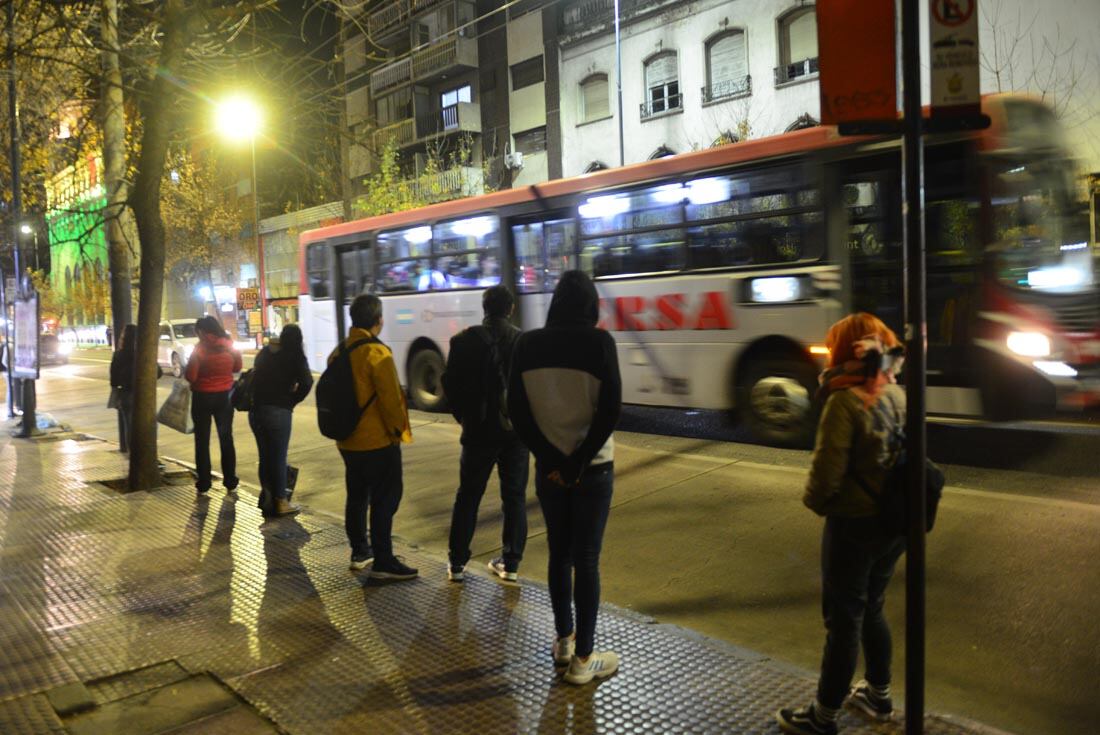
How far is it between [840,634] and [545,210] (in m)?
9.31

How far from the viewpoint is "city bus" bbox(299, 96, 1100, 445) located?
7949 millimetres

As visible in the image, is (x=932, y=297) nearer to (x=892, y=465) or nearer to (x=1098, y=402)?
(x=1098, y=402)

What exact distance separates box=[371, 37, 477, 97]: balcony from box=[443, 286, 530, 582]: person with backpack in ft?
103

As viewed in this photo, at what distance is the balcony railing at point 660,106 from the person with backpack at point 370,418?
24.1 metres

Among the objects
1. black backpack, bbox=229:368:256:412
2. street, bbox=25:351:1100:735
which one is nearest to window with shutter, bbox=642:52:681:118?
street, bbox=25:351:1100:735

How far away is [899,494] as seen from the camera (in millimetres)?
3076

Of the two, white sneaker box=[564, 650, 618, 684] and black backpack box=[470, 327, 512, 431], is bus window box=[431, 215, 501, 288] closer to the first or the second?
black backpack box=[470, 327, 512, 431]

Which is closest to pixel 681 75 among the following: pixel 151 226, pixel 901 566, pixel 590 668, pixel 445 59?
pixel 445 59

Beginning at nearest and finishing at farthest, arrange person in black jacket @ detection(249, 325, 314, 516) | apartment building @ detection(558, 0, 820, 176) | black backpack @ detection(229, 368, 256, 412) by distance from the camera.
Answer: person in black jacket @ detection(249, 325, 314, 516), black backpack @ detection(229, 368, 256, 412), apartment building @ detection(558, 0, 820, 176)

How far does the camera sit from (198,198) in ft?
147

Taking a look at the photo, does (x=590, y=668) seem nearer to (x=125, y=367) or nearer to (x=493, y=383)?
(x=493, y=383)

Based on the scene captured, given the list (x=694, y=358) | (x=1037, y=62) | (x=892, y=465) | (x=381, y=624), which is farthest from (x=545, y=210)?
(x=1037, y=62)

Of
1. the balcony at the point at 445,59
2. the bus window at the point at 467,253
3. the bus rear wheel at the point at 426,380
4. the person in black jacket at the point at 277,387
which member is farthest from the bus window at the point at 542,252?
the balcony at the point at 445,59

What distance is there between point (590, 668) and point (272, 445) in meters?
4.24
